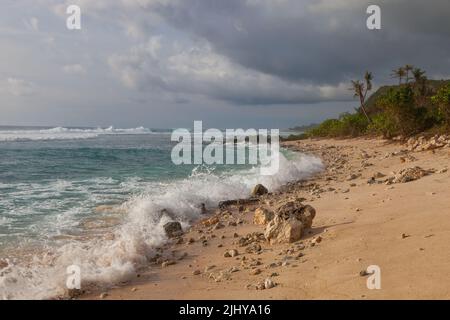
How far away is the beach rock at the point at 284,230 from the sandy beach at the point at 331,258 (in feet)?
0.53

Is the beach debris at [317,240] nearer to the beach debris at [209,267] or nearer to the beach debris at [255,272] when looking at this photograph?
the beach debris at [255,272]

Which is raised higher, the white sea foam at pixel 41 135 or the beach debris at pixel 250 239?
the white sea foam at pixel 41 135

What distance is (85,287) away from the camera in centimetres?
641

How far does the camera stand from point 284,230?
768cm

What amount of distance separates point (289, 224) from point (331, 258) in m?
1.54

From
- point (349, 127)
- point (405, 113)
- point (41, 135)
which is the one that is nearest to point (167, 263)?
point (405, 113)

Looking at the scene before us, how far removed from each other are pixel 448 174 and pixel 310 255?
23.4 ft

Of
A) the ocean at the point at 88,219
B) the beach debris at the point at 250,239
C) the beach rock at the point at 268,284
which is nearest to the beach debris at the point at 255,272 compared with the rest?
the beach rock at the point at 268,284

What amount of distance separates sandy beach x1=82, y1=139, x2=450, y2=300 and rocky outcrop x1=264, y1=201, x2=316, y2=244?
0.18 metres

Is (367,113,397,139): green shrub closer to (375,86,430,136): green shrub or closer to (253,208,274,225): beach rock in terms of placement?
(375,86,430,136): green shrub

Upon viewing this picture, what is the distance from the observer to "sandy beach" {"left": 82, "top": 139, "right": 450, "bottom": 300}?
4992mm

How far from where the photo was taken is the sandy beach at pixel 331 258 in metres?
4.99

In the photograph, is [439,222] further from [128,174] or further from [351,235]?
[128,174]
